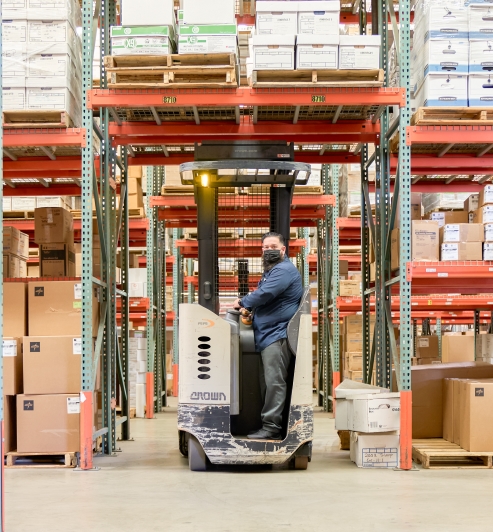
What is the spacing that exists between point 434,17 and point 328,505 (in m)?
4.70

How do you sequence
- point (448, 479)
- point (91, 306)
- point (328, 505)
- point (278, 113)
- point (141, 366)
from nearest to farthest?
point (328, 505) < point (448, 479) < point (91, 306) < point (278, 113) < point (141, 366)

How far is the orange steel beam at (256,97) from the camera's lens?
751cm

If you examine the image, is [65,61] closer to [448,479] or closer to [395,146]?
[395,146]

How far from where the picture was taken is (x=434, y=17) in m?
7.77

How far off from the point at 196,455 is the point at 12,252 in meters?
3.53

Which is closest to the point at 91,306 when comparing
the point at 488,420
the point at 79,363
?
the point at 79,363

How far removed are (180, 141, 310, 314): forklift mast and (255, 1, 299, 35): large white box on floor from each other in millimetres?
1063

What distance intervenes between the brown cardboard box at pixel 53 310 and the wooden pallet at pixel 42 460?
1.20 meters

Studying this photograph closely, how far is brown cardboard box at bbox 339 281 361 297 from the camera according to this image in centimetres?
1394

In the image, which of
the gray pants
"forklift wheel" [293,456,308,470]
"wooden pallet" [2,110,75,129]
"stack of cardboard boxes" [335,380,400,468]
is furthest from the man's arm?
"wooden pallet" [2,110,75,129]

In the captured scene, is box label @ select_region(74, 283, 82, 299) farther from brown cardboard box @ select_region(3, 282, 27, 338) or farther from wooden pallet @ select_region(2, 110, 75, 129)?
wooden pallet @ select_region(2, 110, 75, 129)

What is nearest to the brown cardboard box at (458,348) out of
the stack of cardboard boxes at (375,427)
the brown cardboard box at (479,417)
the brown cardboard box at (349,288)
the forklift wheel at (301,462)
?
the brown cardboard box at (349,288)

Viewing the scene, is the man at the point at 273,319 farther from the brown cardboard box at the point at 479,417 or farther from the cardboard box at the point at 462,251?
the brown cardboard box at the point at 479,417

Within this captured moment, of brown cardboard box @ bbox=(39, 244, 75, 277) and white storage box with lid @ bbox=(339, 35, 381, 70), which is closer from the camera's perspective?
white storage box with lid @ bbox=(339, 35, 381, 70)
